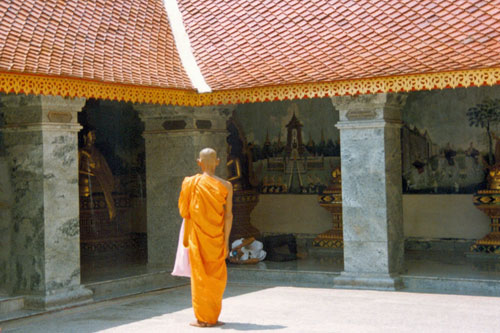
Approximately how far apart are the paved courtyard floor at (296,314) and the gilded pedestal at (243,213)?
12.7 feet

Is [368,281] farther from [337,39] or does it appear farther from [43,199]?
[43,199]

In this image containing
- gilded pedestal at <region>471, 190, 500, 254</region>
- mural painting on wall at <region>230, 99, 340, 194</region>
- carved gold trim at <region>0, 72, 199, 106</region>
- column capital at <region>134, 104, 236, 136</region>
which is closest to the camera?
carved gold trim at <region>0, 72, 199, 106</region>

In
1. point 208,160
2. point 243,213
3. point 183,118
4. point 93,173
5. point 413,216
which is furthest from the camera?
point 243,213

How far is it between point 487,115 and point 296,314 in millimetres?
6063

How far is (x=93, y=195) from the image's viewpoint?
1503 cm

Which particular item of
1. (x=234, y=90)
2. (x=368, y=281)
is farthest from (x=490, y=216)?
(x=234, y=90)

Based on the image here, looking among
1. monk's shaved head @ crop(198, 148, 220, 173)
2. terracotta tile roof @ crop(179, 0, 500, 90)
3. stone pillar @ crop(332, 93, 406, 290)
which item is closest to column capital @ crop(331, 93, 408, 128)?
stone pillar @ crop(332, 93, 406, 290)

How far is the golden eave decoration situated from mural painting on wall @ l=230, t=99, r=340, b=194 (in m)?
3.46

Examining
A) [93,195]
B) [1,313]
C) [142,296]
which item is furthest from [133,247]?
[1,313]

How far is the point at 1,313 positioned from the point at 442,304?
5.43 metres

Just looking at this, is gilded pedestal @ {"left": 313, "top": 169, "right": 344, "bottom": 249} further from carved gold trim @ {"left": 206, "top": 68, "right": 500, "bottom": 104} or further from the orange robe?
the orange robe

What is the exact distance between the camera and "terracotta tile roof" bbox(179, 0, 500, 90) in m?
10.7

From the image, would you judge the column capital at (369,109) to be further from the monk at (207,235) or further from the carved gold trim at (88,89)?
the monk at (207,235)

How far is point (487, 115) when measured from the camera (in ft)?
43.8
